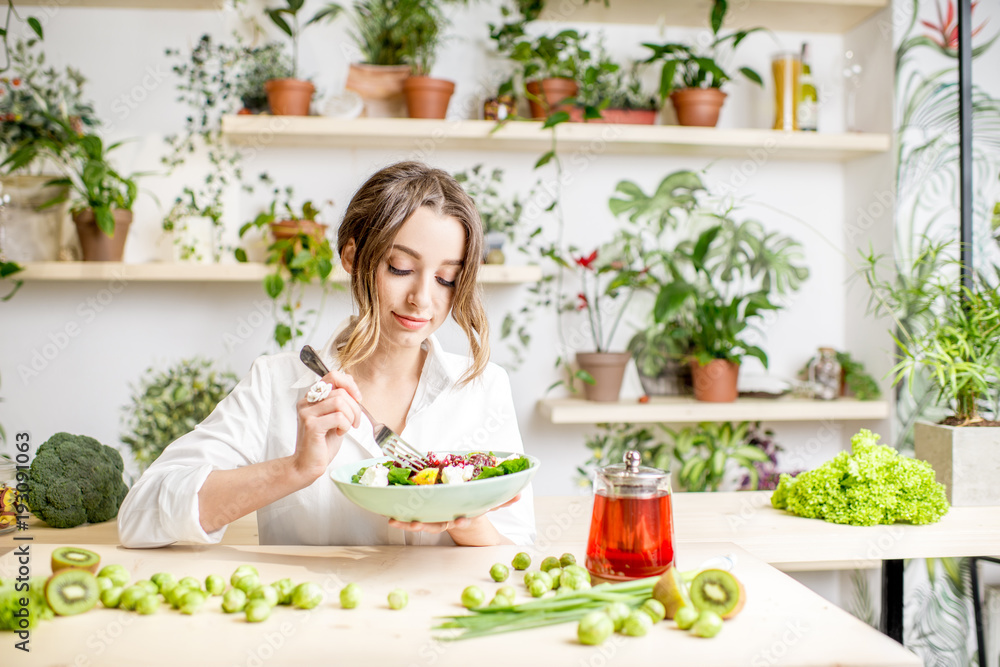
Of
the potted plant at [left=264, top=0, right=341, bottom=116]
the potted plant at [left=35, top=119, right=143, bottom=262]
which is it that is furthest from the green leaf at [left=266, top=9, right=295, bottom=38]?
the potted plant at [left=35, top=119, right=143, bottom=262]

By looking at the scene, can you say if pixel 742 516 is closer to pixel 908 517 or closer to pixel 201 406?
pixel 908 517

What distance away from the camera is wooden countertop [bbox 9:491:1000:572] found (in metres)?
1.46

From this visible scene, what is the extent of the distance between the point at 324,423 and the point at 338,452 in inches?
14.1

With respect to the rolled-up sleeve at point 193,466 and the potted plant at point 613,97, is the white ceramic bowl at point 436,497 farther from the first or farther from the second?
the potted plant at point 613,97

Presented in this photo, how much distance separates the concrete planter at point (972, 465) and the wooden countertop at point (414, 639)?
3.30 feet

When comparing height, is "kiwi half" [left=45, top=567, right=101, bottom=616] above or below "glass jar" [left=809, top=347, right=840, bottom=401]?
below

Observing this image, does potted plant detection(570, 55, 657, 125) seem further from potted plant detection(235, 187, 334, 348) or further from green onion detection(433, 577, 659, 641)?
green onion detection(433, 577, 659, 641)

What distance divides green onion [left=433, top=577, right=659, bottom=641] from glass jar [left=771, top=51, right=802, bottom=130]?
2.16 metres

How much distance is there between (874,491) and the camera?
156cm

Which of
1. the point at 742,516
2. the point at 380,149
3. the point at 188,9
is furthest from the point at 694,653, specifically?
the point at 188,9

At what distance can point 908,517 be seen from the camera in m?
1.56

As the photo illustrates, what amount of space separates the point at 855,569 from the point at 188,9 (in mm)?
3123

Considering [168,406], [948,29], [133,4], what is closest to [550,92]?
[948,29]

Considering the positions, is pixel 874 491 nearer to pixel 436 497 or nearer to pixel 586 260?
pixel 436 497
